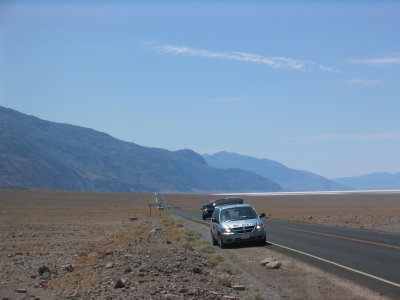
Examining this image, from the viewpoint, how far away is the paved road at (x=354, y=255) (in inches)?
505

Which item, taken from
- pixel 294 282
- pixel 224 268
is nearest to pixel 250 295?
pixel 294 282

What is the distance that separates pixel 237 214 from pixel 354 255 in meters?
5.84

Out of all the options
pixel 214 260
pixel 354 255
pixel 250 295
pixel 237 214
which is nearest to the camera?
pixel 250 295

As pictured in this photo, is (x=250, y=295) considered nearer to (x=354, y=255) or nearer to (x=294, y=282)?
(x=294, y=282)

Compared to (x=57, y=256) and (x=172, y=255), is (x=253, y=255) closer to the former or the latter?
(x=172, y=255)

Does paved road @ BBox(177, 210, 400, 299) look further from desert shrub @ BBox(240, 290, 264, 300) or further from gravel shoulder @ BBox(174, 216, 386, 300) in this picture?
desert shrub @ BBox(240, 290, 264, 300)

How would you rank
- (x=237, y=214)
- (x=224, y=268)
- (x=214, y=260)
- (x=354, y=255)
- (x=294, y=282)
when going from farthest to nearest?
1. (x=237, y=214)
2. (x=354, y=255)
3. (x=214, y=260)
4. (x=224, y=268)
5. (x=294, y=282)

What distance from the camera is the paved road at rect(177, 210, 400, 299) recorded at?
505 inches

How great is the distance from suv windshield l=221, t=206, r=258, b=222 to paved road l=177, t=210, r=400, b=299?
4.71 ft

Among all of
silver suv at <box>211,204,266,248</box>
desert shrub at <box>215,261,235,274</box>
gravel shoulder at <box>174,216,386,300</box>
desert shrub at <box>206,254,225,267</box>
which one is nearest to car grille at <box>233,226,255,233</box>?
silver suv at <box>211,204,266,248</box>

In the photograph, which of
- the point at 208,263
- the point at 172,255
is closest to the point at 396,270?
the point at 208,263

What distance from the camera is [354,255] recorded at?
17.3 meters

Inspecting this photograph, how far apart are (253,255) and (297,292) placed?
7.02 meters

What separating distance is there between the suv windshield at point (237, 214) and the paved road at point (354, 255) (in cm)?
143
